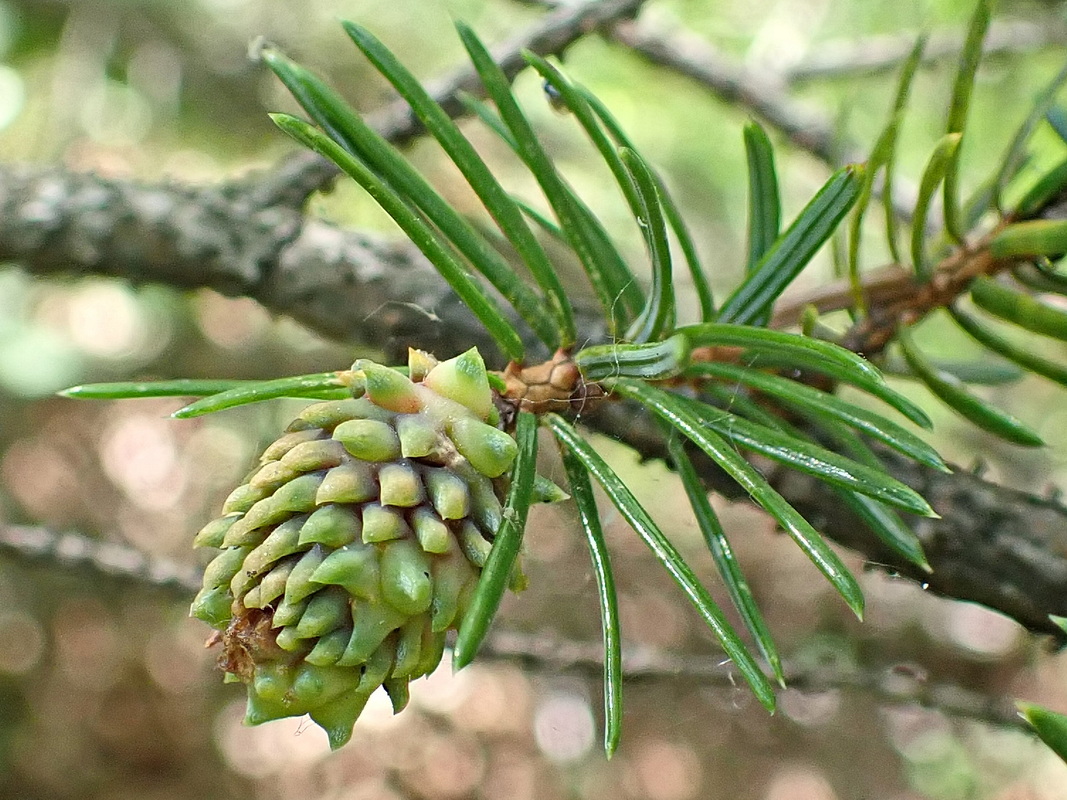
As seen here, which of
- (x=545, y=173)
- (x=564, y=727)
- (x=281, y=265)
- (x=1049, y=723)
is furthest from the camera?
(x=564, y=727)

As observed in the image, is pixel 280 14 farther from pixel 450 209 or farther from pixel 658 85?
pixel 450 209

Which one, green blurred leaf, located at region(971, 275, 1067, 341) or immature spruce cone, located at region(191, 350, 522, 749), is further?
green blurred leaf, located at region(971, 275, 1067, 341)

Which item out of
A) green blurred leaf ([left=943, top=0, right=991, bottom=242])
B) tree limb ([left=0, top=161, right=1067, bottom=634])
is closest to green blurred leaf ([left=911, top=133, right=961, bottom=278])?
green blurred leaf ([left=943, top=0, right=991, bottom=242])

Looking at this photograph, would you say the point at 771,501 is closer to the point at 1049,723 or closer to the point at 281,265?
the point at 1049,723

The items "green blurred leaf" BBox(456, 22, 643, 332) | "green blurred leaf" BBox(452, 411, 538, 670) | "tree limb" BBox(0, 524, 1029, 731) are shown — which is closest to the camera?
"green blurred leaf" BBox(452, 411, 538, 670)

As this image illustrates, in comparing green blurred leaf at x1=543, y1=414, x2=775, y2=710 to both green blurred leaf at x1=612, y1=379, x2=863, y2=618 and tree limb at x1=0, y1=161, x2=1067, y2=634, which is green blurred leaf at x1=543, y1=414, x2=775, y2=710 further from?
tree limb at x1=0, y1=161, x2=1067, y2=634

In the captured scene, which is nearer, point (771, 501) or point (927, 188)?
point (771, 501)

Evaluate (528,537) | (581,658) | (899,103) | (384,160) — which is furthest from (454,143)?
(528,537)

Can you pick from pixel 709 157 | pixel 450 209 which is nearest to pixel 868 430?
pixel 450 209
